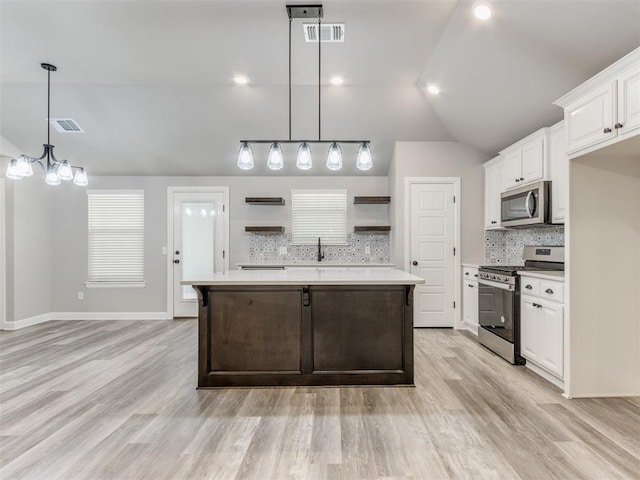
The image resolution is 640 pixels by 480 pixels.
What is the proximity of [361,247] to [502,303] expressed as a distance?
2467 mm

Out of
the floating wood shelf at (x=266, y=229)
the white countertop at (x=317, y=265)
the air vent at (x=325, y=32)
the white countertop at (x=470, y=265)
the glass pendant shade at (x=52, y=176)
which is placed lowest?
the white countertop at (x=317, y=265)

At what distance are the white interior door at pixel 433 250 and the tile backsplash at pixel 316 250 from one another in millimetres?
769

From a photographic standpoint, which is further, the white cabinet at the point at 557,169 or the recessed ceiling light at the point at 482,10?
the white cabinet at the point at 557,169

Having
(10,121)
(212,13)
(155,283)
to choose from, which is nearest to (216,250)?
(155,283)

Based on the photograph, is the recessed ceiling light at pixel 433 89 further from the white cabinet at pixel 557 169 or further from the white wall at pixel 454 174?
the white cabinet at pixel 557 169

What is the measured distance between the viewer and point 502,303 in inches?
151

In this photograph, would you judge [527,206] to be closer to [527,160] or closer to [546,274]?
[527,160]

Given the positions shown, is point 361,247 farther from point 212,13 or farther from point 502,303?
point 212,13

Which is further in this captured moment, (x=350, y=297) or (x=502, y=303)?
(x=502, y=303)

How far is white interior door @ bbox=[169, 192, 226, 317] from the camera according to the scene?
5.89 metres

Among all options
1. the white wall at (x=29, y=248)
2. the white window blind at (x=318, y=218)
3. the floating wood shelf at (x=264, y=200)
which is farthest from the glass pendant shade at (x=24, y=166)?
the white window blind at (x=318, y=218)

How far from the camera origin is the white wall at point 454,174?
5141 millimetres

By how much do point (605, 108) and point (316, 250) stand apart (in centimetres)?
411

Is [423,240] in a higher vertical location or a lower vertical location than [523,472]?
higher
